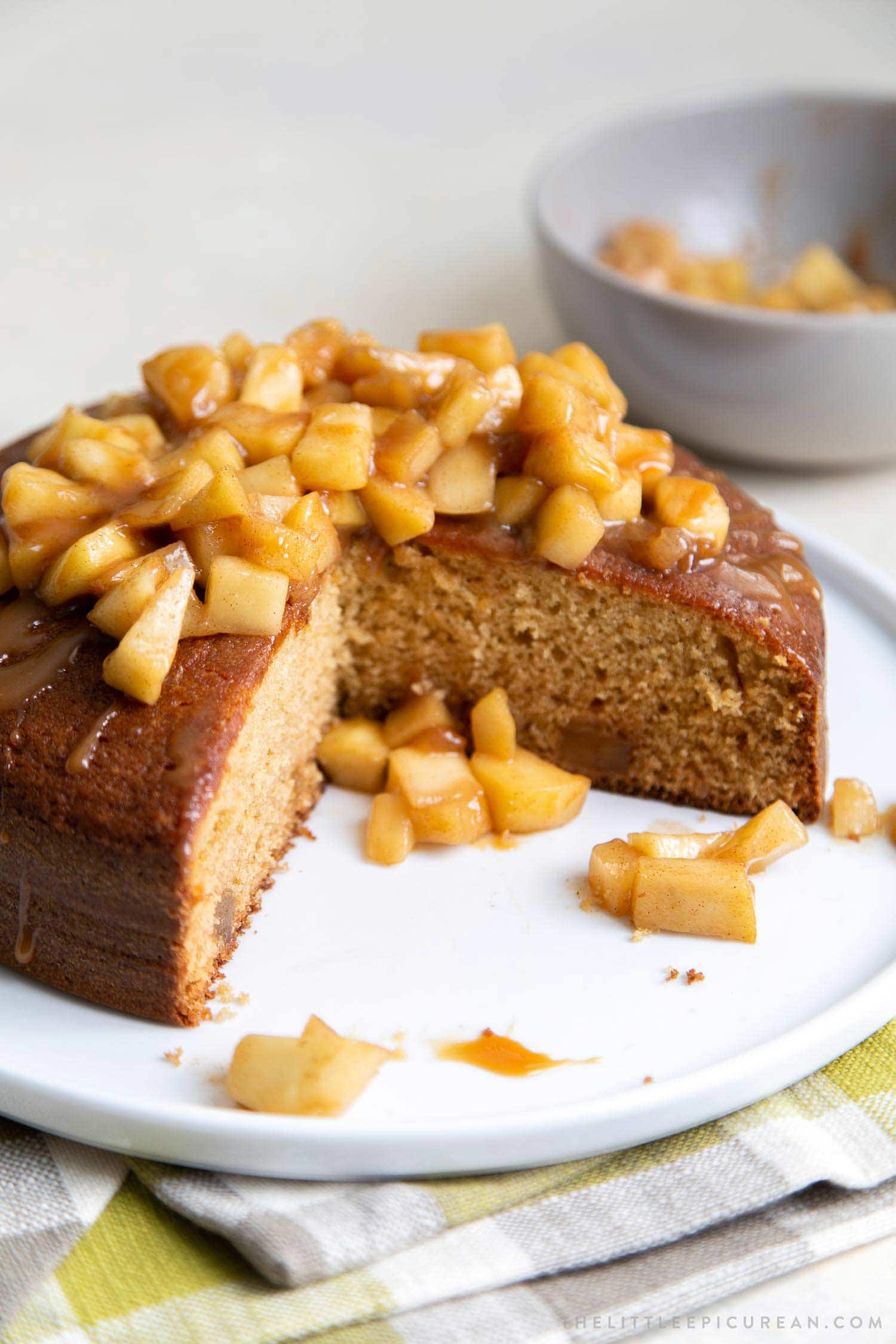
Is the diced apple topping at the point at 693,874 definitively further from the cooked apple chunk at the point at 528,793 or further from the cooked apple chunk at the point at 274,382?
the cooked apple chunk at the point at 274,382

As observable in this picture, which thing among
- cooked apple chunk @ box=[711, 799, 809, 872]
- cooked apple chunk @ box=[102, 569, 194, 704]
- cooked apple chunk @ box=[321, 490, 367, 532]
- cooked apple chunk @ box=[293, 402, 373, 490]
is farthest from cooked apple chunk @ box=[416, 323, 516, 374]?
cooked apple chunk @ box=[711, 799, 809, 872]

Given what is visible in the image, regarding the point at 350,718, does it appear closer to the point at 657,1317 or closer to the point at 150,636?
the point at 150,636

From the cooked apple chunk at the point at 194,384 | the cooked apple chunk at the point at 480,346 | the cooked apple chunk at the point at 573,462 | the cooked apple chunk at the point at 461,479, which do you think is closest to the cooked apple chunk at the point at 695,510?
the cooked apple chunk at the point at 573,462

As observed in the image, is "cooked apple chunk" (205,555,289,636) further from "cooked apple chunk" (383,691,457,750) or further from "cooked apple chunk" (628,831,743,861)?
"cooked apple chunk" (628,831,743,861)

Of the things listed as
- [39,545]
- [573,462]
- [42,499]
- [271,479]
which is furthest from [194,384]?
[573,462]

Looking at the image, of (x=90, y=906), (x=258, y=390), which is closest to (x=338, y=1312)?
(x=90, y=906)

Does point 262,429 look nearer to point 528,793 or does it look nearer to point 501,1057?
point 528,793
